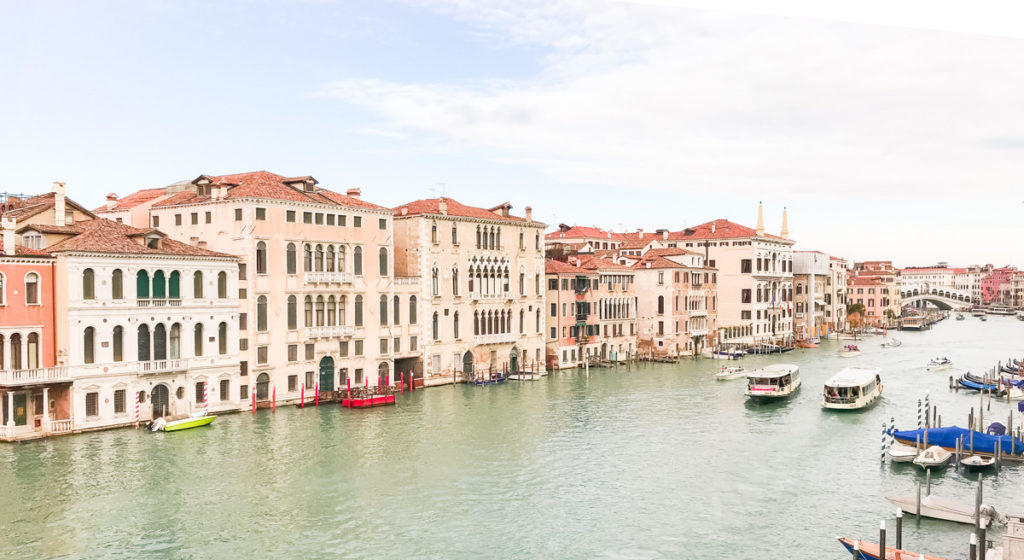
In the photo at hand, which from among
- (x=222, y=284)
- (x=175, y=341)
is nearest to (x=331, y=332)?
(x=222, y=284)

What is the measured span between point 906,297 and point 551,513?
7582 cm

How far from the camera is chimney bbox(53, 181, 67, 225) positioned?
53.7 feet

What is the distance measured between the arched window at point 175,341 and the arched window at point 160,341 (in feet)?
0.56

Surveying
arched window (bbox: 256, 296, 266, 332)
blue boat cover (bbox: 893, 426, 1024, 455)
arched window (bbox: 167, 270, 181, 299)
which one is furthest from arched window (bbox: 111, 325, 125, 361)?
blue boat cover (bbox: 893, 426, 1024, 455)

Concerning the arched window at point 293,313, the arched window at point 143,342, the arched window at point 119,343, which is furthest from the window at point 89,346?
the arched window at point 293,313

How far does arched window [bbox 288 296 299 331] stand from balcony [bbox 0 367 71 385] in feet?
16.1

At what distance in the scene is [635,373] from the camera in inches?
1029

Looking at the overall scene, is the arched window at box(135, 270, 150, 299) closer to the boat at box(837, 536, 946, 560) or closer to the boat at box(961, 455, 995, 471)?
the boat at box(837, 536, 946, 560)

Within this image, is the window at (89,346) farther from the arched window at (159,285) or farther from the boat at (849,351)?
the boat at (849,351)

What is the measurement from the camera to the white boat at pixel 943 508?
9953 millimetres

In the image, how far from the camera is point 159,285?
1628cm

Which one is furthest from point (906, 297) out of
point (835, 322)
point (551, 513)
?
point (551, 513)

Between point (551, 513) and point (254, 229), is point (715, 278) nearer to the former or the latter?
point (254, 229)

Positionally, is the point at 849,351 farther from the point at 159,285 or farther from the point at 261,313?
the point at 159,285
